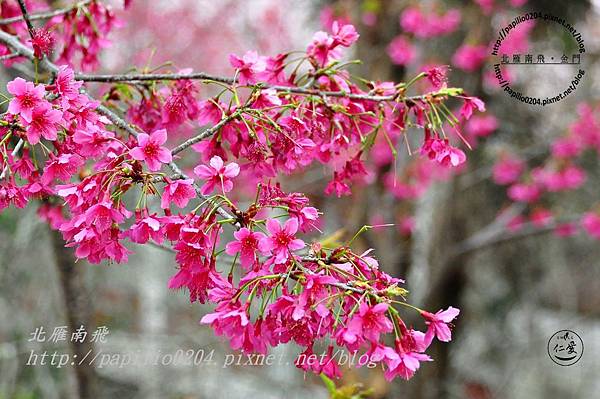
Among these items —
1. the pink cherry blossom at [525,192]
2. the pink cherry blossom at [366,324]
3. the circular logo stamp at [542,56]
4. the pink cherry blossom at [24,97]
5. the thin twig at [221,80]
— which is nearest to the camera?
the pink cherry blossom at [366,324]

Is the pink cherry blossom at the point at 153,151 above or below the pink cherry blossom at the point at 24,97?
below

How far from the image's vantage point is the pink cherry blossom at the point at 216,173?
1.13 m

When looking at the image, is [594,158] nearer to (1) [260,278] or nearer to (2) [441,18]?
(2) [441,18]

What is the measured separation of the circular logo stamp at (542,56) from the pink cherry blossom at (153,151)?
2.81 metres

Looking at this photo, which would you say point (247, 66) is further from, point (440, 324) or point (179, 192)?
point (440, 324)

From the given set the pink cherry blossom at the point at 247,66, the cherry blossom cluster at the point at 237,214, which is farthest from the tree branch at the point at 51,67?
the pink cherry blossom at the point at 247,66

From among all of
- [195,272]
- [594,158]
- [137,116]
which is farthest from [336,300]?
[594,158]

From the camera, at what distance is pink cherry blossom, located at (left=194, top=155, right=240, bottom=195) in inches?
44.6

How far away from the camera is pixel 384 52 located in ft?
15.0

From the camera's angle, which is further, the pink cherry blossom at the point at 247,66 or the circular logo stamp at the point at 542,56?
the circular logo stamp at the point at 542,56

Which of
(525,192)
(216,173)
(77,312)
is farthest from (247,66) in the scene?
(525,192)

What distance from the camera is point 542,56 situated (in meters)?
3.92

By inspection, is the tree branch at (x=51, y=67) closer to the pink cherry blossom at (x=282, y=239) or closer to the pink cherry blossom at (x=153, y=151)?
the pink cherry blossom at (x=153, y=151)

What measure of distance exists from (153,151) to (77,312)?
1.52m
